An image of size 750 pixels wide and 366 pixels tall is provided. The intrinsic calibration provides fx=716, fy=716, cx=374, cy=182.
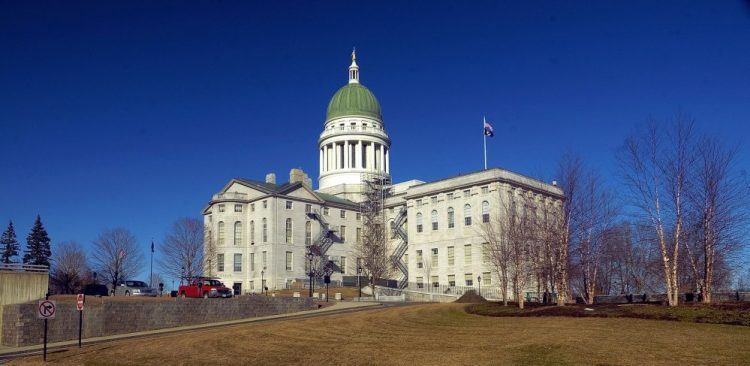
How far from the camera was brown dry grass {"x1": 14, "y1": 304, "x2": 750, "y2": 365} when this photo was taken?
2211cm

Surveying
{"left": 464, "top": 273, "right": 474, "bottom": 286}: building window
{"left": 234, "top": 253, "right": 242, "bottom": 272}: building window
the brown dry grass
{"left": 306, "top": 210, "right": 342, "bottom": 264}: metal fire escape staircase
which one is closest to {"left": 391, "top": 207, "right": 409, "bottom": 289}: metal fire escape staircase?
{"left": 306, "top": 210, "right": 342, "bottom": 264}: metal fire escape staircase

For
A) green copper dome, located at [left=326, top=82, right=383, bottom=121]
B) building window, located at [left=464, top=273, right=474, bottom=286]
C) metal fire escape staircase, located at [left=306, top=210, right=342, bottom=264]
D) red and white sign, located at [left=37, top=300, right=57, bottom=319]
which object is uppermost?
green copper dome, located at [left=326, top=82, right=383, bottom=121]

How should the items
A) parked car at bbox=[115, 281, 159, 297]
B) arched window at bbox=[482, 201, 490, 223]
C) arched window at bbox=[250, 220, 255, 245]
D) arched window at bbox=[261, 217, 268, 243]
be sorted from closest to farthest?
1. parked car at bbox=[115, 281, 159, 297]
2. arched window at bbox=[482, 201, 490, 223]
3. arched window at bbox=[261, 217, 268, 243]
4. arched window at bbox=[250, 220, 255, 245]

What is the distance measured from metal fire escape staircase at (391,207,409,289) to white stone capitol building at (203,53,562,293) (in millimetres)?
351

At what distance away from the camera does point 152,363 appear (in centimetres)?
2638

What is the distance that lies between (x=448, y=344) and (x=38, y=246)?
102 m

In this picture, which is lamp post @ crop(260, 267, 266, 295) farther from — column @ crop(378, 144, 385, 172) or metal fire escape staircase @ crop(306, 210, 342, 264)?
column @ crop(378, 144, 385, 172)

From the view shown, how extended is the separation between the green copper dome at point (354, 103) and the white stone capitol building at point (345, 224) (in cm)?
1089

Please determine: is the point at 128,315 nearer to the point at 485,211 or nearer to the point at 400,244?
the point at 485,211

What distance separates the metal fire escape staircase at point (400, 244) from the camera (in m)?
95.8

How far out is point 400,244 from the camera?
97.4m

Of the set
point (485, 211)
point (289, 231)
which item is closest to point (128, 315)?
point (485, 211)

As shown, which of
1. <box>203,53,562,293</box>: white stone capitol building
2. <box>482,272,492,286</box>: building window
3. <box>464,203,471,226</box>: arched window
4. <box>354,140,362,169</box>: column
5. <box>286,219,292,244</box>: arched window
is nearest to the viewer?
→ <box>482,272,492,286</box>: building window

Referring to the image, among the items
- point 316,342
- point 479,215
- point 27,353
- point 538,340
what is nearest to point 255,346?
point 316,342
